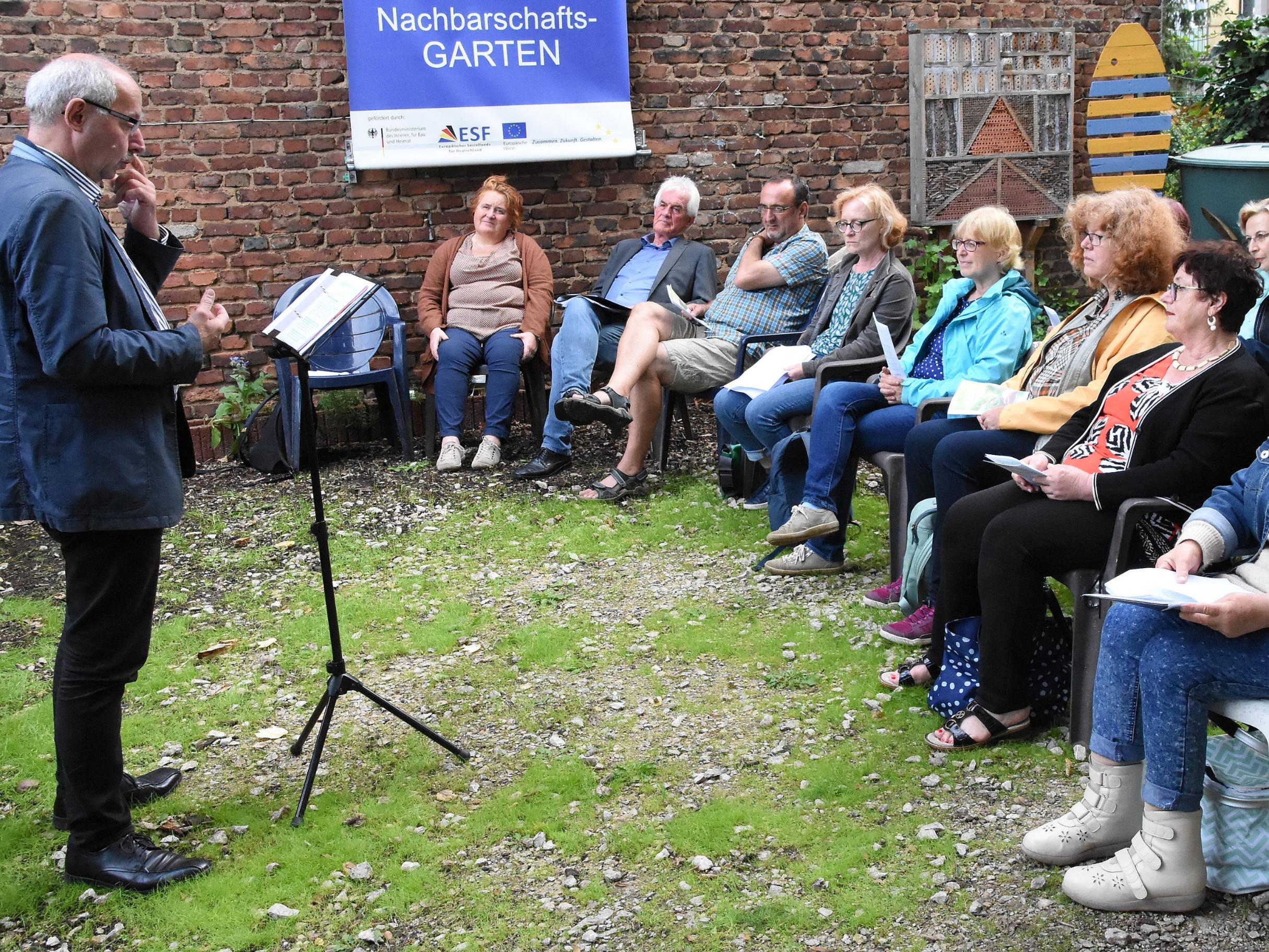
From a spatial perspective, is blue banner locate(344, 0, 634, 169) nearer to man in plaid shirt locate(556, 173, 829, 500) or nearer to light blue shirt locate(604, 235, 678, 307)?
light blue shirt locate(604, 235, 678, 307)

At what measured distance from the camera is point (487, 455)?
6.00m

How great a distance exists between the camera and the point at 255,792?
303cm

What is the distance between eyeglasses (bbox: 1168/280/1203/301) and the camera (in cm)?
269

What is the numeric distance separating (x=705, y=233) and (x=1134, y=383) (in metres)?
4.48

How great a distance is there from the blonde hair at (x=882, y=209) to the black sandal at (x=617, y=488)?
4.95ft

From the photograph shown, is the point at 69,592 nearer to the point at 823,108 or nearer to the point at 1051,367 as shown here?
the point at 1051,367

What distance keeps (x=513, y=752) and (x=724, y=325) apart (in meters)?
2.92

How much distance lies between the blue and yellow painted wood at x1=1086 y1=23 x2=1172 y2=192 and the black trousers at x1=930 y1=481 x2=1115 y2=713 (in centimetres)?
491

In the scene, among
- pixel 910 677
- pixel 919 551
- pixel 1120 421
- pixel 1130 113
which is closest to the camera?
pixel 1120 421

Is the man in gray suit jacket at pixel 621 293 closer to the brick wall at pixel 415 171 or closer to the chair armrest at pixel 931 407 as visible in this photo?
the brick wall at pixel 415 171

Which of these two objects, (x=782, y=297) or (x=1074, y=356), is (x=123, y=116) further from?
(x=782, y=297)

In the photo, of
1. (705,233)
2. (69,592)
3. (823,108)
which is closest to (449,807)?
(69,592)

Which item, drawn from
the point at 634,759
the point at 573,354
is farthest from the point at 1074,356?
the point at 573,354

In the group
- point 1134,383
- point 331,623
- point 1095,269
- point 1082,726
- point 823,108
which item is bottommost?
point 1082,726
